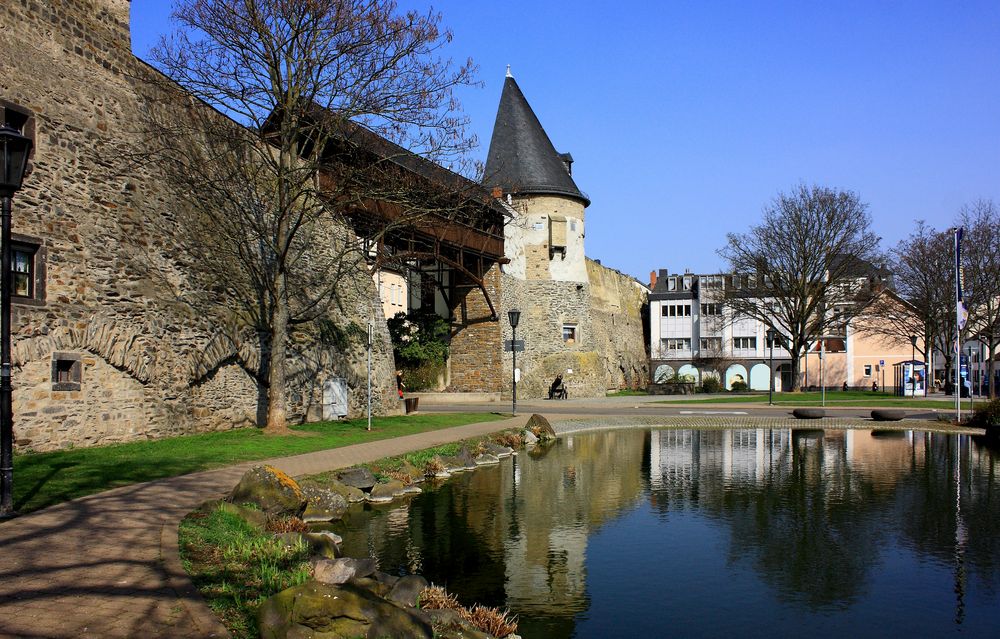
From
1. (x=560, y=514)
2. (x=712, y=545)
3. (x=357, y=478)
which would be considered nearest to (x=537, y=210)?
(x=357, y=478)

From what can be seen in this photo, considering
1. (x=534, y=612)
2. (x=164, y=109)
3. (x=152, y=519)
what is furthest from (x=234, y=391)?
(x=534, y=612)

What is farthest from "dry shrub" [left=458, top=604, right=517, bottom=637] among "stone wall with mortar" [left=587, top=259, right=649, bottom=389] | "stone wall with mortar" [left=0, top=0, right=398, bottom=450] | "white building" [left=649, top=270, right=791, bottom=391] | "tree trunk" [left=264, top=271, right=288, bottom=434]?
"white building" [left=649, top=270, right=791, bottom=391]

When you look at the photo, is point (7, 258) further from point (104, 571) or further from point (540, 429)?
point (540, 429)

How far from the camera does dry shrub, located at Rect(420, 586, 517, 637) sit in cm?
673

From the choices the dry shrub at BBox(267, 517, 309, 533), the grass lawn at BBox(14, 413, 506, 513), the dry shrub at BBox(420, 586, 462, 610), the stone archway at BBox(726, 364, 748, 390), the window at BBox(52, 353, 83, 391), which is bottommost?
the dry shrub at BBox(420, 586, 462, 610)

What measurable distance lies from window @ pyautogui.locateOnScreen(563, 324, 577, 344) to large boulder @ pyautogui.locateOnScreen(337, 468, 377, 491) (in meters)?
31.6

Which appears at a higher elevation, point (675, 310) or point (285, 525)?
point (675, 310)

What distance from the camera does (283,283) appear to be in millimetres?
19125

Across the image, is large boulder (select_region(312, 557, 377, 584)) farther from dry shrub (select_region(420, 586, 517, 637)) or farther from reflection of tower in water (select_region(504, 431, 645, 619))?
reflection of tower in water (select_region(504, 431, 645, 619))

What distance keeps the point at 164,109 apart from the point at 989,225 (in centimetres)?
4066

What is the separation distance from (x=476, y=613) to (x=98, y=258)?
12.0 meters

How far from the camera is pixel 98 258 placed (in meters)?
15.6

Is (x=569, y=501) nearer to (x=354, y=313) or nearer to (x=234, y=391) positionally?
(x=234, y=391)

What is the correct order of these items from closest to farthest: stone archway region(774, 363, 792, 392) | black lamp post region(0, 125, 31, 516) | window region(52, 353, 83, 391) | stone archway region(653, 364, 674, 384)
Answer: black lamp post region(0, 125, 31, 516) → window region(52, 353, 83, 391) → stone archway region(774, 363, 792, 392) → stone archway region(653, 364, 674, 384)
